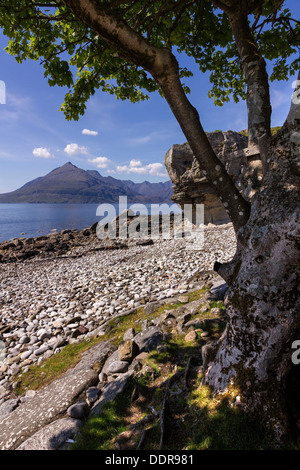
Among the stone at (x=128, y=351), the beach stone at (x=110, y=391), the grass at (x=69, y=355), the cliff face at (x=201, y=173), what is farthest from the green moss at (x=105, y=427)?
the cliff face at (x=201, y=173)

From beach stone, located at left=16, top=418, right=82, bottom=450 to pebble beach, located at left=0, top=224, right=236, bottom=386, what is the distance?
3.18m

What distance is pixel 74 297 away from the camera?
35.6 ft

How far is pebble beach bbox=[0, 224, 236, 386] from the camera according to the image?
734 centimetres

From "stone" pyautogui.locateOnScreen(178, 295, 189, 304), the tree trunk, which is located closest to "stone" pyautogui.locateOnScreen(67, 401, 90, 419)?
the tree trunk

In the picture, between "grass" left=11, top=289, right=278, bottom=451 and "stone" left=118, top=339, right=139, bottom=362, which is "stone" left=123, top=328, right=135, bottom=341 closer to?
"stone" left=118, top=339, right=139, bottom=362

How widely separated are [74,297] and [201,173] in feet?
69.6

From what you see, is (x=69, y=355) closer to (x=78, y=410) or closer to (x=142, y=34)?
(x=78, y=410)

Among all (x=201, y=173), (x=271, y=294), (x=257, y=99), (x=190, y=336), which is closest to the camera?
(x=271, y=294)

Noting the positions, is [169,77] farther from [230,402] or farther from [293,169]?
[230,402]

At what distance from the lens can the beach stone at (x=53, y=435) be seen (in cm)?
335

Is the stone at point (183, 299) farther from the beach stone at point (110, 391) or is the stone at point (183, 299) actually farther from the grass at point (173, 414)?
the beach stone at point (110, 391)

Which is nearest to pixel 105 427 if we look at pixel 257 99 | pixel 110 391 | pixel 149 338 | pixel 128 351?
pixel 110 391

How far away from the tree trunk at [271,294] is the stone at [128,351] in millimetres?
2594

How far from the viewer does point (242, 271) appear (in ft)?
9.80
